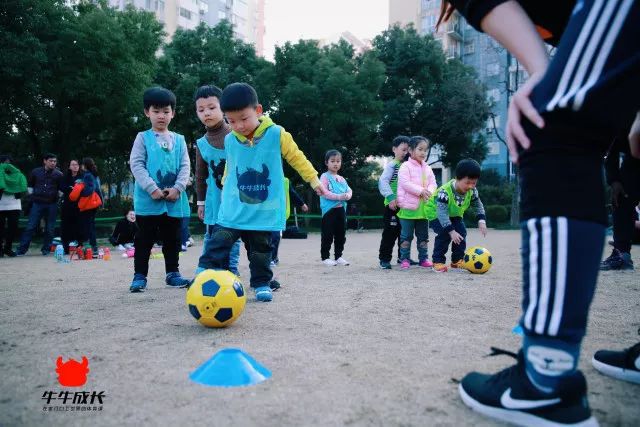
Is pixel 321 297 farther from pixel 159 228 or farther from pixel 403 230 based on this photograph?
pixel 403 230

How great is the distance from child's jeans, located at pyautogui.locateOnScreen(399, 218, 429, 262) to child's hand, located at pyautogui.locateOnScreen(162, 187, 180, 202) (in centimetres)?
330

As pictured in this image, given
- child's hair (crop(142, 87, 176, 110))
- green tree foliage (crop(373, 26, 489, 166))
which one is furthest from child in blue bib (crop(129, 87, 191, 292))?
green tree foliage (crop(373, 26, 489, 166))

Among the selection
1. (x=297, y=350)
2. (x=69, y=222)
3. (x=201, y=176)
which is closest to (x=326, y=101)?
(x=69, y=222)

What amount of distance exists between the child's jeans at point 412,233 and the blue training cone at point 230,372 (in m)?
4.83

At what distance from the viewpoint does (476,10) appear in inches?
59.6

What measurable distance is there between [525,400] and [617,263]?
18.4ft

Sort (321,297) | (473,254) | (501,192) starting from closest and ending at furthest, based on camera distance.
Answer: (321,297) → (473,254) → (501,192)

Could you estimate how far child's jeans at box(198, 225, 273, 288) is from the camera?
3.76 meters

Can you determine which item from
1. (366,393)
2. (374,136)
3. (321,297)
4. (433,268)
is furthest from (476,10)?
(374,136)

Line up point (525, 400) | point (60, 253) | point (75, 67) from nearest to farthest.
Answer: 1. point (525, 400)
2. point (60, 253)
3. point (75, 67)

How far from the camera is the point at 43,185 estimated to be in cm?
966

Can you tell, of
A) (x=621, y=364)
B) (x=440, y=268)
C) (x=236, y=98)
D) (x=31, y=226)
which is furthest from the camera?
(x=31, y=226)

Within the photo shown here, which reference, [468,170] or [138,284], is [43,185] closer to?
[138,284]

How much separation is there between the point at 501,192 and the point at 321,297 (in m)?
26.8
